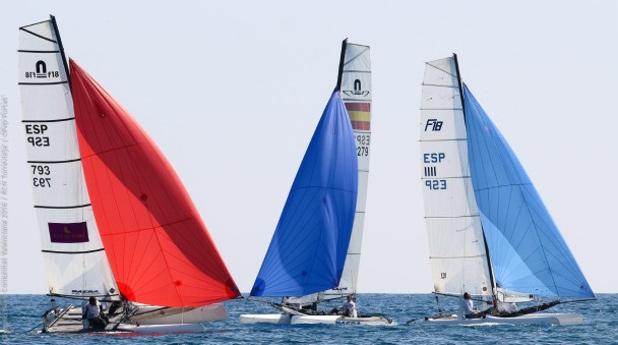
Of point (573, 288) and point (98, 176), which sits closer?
point (98, 176)

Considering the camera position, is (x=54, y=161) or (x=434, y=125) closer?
(x=54, y=161)

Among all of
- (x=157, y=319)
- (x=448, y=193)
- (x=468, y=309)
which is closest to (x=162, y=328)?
(x=157, y=319)

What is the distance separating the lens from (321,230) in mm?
43406

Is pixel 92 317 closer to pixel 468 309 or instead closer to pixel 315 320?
pixel 315 320

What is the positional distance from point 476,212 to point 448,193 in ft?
3.65

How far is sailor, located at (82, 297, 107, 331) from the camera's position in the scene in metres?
36.8

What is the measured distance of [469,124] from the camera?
150ft

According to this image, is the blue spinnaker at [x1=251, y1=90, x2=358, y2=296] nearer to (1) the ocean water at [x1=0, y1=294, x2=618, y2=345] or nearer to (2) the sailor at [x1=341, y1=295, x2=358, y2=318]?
(2) the sailor at [x1=341, y1=295, x2=358, y2=318]

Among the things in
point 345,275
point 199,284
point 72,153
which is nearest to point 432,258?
point 345,275

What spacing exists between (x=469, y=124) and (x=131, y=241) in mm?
13223

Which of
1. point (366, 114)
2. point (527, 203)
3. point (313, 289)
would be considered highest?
point (366, 114)

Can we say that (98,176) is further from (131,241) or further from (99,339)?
(99,339)

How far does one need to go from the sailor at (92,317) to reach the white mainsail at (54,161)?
0.74 meters

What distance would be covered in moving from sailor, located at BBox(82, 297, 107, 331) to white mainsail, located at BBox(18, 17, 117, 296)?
0.74 meters
